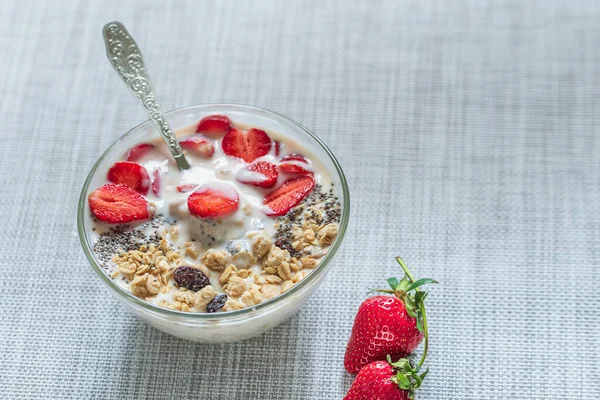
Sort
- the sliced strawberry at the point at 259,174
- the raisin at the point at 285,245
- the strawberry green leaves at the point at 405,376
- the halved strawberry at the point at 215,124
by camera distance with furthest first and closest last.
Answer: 1. the halved strawberry at the point at 215,124
2. the sliced strawberry at the point at 259,174
3. the raisin at the point at 285,245
4. the strawberry green leaves at the point at 405,376

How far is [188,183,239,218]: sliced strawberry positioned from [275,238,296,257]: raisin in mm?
147

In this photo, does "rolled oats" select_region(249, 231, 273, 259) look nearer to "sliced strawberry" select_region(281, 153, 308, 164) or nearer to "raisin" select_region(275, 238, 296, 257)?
"raisin" select_region(275, 238, 296, 257)

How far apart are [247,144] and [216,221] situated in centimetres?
27

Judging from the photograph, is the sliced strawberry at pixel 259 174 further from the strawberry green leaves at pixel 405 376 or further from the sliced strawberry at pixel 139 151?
the strawberry green leaves at pixel 405 376

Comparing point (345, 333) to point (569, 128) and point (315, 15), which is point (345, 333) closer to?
point (569, 128)

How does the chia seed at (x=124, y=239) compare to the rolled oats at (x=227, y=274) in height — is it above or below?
above

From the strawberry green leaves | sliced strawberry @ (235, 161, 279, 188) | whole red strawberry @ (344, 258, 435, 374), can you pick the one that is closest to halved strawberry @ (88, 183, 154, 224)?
sliced strawberry @ (235, 161, 279, 188)

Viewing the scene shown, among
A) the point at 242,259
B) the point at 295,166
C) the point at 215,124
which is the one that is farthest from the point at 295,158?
the point at 242,259

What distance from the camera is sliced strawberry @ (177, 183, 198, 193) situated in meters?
2.27

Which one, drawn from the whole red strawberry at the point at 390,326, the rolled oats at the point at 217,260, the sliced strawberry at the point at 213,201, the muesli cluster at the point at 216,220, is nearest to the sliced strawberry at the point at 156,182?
the muesli cluster at the point at 216,220

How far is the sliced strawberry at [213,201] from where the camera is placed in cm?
219

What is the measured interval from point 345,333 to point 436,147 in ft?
2.19

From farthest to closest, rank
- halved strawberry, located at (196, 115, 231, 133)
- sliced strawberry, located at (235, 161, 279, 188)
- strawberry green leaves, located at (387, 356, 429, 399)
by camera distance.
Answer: halved strawberry, located at (196, 115, 231, 133) < sliced strawberry, located at (235, 161, 279, 188) < strawberry green leaves, located at (387, 356, 429, 399)

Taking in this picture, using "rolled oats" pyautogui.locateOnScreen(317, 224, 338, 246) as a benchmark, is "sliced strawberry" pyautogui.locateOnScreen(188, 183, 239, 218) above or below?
above
